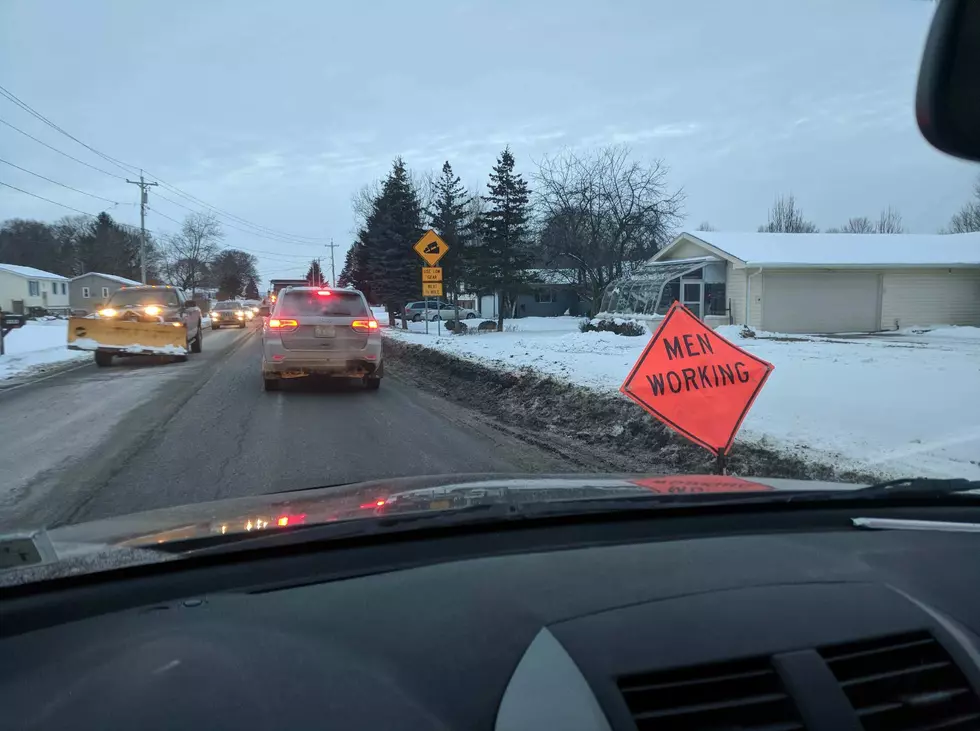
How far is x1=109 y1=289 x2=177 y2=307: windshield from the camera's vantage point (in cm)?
1872

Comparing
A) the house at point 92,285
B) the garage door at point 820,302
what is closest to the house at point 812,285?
the garage door at point 820,302

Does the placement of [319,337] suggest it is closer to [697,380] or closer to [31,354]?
[697,380]

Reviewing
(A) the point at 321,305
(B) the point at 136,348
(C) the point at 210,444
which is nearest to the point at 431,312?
(B) the point at 136,348

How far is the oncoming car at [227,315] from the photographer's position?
40781mm

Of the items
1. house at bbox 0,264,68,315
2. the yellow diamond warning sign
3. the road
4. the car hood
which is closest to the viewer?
the car hood

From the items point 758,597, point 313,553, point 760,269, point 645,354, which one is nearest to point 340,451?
point 645,354

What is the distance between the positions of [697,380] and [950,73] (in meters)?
4.77

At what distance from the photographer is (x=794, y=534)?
2.58m

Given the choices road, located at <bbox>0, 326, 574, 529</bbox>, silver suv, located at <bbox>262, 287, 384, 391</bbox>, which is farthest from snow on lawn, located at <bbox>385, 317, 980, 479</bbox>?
silver suv, located at <bbox>262, 287, 384, 391</bbox>

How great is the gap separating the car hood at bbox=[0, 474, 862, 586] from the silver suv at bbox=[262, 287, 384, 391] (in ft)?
28.7

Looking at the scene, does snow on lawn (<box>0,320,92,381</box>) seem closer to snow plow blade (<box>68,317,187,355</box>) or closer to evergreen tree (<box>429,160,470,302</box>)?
snow plow blade (<box>68,317,187,355</box>)

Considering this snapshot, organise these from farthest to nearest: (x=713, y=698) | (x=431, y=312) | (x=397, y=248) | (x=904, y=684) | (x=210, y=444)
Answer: (x=431, y=312)
(x=397, y=248)
(x=210, y=444)
(x=904, y=684)
(x=713, y=698)

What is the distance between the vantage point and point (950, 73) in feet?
7.12

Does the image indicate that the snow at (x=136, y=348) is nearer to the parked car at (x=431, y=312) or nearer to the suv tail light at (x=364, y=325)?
the suv tail light at (x=364, y=325)
